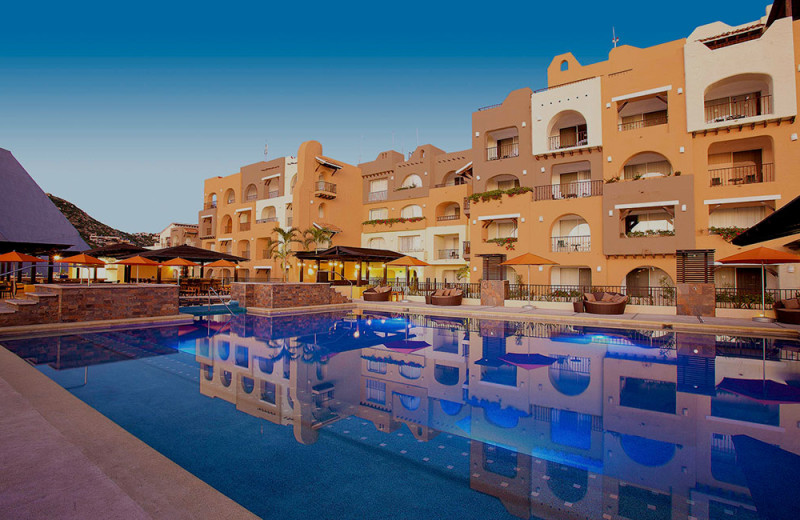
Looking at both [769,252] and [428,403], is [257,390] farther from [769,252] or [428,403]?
[769,252]

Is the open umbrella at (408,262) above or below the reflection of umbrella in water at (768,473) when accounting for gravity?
above

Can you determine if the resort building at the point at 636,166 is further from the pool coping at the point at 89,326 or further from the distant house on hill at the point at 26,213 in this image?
the distant house on hill at the point at 26,213

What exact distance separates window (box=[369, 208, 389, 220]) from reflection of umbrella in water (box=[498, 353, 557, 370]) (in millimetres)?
27007

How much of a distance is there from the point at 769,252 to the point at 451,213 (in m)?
20.3

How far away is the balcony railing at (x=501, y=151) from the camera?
26.3 meters

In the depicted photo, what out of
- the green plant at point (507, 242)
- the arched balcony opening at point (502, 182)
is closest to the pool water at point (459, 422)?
the green plant at point (507, 242)

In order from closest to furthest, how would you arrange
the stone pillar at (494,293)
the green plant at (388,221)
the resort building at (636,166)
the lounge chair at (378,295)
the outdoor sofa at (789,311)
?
the outdoor sofa at (789,311)
the resort building at (636,166)
the stone pillar at (494,293)
the lounge chair at (378,295)
the green plant at (388,221)

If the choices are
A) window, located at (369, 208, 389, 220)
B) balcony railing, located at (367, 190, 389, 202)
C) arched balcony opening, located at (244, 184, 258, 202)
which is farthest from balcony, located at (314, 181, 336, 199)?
arched balcony opening, located at (244, 184, 258, 202)

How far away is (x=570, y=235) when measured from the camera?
23.2 m

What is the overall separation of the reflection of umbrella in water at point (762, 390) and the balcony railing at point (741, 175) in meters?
16.8

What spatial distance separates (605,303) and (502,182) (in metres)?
13.3

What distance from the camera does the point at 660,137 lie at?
20.2m

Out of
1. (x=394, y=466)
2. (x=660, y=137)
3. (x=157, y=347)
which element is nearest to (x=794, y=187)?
(x=660, y=137)

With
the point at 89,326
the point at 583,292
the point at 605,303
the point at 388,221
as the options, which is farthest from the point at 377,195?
the point at 89,326
